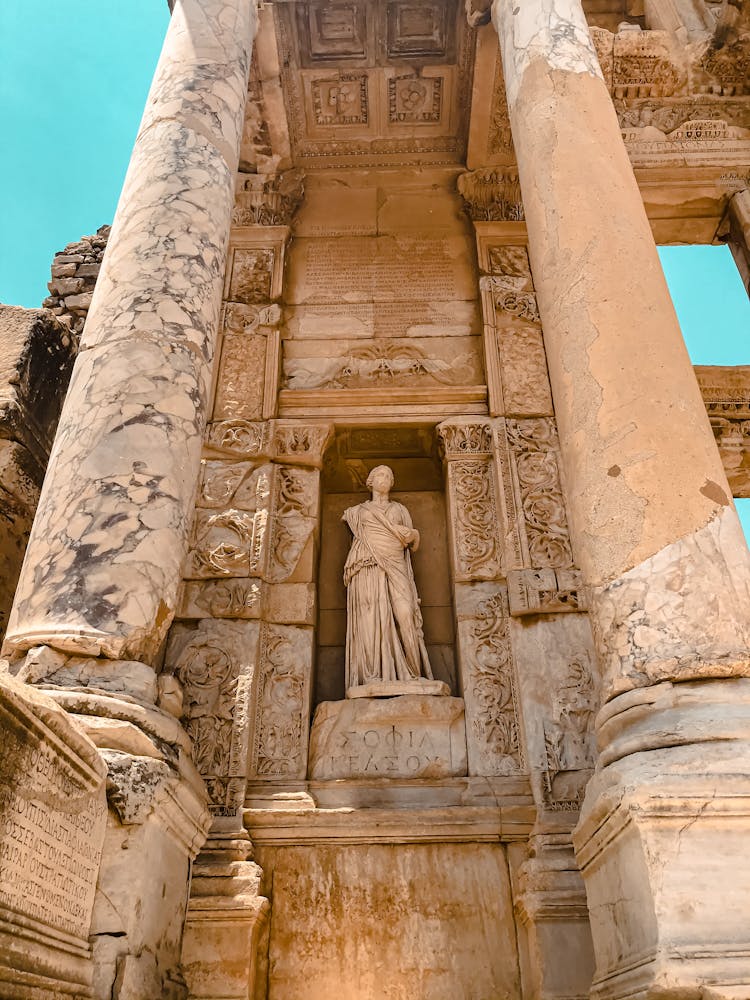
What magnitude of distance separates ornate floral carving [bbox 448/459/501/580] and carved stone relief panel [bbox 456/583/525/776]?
167 mm

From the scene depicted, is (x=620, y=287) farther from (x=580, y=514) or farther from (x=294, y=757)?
(x=294, y=757)

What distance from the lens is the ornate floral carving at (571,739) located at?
6258 mm

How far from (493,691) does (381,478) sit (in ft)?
8.00

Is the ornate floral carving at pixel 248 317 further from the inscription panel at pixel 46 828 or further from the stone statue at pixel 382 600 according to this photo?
the inscription panel at pixel 46 828

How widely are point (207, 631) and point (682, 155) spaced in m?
8.00

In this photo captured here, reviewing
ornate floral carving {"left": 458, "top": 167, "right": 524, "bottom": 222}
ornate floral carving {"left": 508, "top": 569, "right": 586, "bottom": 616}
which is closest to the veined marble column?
ornate floral carving {"left": 508, "top": 569, "right": 586, "bottom": 616}

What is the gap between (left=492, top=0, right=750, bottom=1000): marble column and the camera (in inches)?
137

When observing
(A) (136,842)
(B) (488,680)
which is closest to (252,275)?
(B) (488,680)

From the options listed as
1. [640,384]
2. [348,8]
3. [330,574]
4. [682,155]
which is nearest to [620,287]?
[640,384]

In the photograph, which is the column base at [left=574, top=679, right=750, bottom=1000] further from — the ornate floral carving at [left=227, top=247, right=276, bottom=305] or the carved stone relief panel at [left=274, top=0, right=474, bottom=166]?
the carved stone relief panel at [left=274, top=0, right=474, bottom=166]

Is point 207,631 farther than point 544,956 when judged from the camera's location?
Yes

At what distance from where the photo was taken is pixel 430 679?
715 cm

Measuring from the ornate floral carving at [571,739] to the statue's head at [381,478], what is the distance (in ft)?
8.48

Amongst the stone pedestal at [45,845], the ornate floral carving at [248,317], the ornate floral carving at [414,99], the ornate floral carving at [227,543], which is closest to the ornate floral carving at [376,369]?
the ornate floral carving at [248,317]
